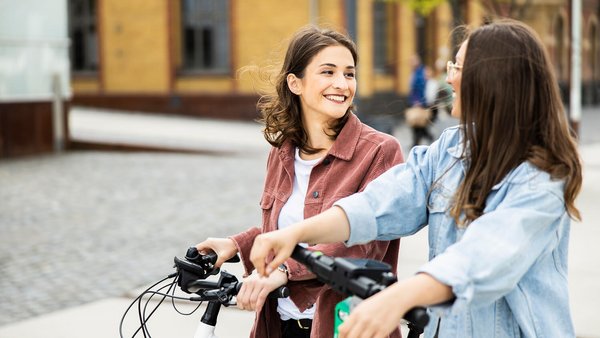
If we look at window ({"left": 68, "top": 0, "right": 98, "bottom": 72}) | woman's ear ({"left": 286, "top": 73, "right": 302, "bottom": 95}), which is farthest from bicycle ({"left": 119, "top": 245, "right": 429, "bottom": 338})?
window ({"left": 68, "top": 0, "right": 98, "bottom": 72})

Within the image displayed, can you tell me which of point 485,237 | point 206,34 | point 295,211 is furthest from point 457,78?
point 206,34

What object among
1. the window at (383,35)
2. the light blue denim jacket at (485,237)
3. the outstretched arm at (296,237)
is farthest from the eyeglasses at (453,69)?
the window at (383,35)

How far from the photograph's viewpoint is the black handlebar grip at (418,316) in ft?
5.64

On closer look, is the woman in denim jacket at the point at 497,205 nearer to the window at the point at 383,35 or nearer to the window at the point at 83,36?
the window at the point at 383,35

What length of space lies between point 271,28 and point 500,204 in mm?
23479

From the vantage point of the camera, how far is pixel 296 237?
199 cm

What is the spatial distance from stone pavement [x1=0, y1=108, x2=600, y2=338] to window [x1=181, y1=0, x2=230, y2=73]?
8218mm

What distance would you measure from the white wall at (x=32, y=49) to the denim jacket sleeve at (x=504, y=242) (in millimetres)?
15346

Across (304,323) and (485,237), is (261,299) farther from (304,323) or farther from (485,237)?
(485,237)

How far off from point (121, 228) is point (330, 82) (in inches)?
258

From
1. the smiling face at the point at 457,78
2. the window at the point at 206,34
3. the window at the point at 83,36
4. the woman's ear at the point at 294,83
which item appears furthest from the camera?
the window at the point at 83,36

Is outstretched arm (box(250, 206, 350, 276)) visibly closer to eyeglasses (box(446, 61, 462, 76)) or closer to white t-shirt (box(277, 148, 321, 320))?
eyeglasses (box(446, 61, 462, 76))

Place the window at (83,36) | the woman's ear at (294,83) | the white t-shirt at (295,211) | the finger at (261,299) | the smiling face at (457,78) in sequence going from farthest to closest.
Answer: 1. the window at (83,36)
2. the woman's ear at (294,83)
3. the white t-shirt at (295,211)
4. the finger at (261,299)
5. the smiling face at (457,78)

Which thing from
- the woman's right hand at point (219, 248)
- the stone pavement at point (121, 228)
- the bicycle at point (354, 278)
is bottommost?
the stone pavement at point (121, 228)
